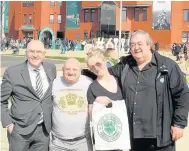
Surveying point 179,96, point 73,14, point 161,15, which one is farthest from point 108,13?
point 179,96

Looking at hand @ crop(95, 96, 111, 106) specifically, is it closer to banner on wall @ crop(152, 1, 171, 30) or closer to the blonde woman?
the blonde woman

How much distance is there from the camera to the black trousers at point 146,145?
4375 mm

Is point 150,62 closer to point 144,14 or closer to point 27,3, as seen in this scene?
point 144,14

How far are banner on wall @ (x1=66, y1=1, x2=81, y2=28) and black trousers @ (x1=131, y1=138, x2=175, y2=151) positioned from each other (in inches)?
2469

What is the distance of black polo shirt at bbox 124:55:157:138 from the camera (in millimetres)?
4266

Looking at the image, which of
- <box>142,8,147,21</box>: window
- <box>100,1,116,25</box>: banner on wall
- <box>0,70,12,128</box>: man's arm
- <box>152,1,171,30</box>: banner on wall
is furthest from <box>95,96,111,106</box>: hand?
<box>142,8,147,21</box>: window

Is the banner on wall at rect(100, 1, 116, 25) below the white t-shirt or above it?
above

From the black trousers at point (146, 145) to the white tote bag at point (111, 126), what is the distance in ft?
0.70

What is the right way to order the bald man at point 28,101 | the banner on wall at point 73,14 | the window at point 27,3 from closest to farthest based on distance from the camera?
the bald man at point 28,101
the banner on wall at point 73,14
the window at point 27,3

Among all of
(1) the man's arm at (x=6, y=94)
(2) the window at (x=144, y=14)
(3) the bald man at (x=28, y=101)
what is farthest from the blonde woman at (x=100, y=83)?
(2) the window at (x=144, y=14)

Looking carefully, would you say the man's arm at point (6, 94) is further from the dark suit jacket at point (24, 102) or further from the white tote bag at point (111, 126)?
the white tote bag at point (111, 126)

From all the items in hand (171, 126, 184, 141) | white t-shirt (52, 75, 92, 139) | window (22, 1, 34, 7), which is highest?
window (22, 1, 34, 7)

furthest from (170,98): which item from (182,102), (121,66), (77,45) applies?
(77,45)

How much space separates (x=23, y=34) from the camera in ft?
237
